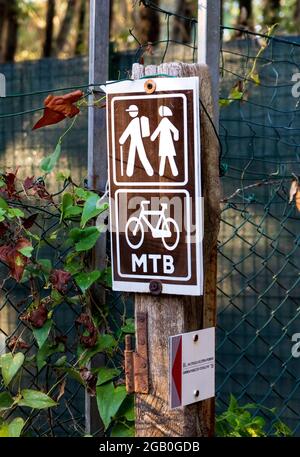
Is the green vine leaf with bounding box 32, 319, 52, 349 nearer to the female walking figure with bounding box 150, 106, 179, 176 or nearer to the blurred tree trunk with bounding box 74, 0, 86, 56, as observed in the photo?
the female walking figure with bounding box 150, 106, 179, 176

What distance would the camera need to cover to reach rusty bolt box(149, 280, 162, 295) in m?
2.17

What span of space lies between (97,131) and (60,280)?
0.52 m

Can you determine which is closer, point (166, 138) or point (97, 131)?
point (166, 138)

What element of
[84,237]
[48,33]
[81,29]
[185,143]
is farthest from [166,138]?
[81,29]

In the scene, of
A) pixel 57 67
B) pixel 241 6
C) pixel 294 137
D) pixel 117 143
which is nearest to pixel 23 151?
pixel 57 67

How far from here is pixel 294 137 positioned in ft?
13.3

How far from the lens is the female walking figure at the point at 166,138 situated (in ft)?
Answer: 7.02

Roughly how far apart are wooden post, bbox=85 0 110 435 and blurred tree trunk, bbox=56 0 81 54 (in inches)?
421

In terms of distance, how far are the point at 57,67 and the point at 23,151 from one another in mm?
509

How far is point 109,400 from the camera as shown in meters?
2.62

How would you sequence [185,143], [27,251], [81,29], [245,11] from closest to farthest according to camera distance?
1. [185,143]
2. [27,251]
3. [245,11]
4. [81,29]

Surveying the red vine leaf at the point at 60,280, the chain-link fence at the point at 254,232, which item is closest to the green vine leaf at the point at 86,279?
the red vine leaf at the point at 60,280

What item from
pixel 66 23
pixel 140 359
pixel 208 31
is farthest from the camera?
pixel 66 23

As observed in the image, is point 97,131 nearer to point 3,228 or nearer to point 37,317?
point 3,228
